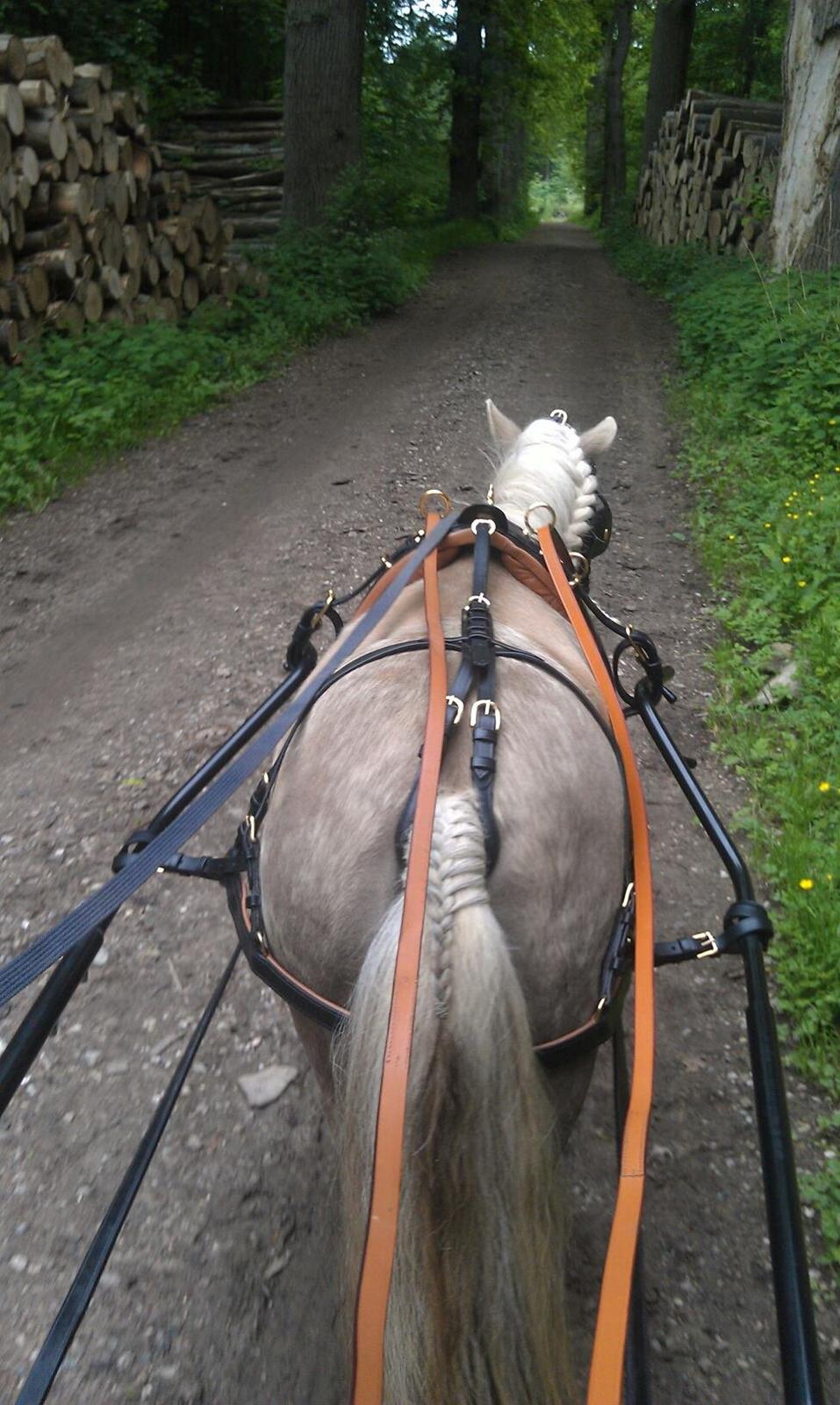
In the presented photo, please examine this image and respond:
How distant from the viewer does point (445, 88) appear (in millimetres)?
18594

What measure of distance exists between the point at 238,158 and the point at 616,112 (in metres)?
14.3

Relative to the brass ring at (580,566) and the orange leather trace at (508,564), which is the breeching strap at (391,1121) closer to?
the orange leather trace at (508,564)

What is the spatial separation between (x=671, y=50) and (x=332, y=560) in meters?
17.4

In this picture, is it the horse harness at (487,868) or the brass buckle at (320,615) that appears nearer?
the horse harness at (487,868)

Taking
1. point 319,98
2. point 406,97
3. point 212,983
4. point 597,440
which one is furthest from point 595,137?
point 212,983

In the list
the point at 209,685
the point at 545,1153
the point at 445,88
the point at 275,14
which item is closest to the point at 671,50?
the point at 445,88

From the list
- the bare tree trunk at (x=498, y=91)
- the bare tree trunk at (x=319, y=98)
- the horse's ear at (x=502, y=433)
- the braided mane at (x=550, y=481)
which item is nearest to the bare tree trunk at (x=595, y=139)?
the bare tree trunk at (x=498, y=91)

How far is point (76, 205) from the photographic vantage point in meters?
7.69

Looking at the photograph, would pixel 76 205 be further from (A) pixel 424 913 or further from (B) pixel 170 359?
(A) pixel 424 913

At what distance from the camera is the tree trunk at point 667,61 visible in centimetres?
1744

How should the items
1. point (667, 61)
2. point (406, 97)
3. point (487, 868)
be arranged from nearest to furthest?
point (487, 868) < point (406, 97) < point (667, 61)

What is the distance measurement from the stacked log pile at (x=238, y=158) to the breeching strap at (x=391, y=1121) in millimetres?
12541

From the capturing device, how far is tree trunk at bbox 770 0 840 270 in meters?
7.97

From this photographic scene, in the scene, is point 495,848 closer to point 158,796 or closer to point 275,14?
point 158,796
